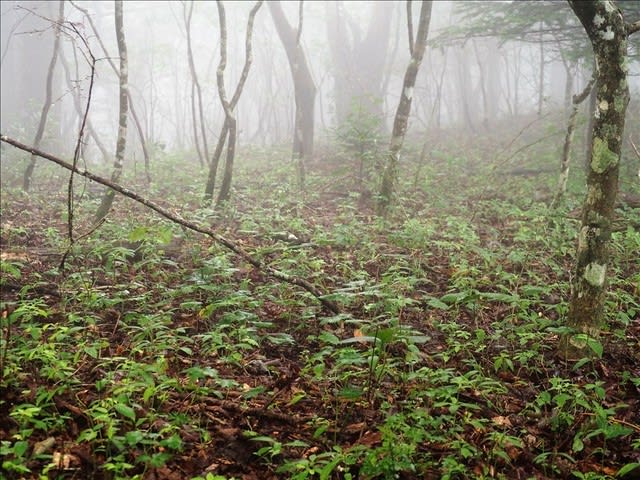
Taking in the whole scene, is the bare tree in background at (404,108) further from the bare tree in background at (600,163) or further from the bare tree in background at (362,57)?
the bare tree in background at (362,57)

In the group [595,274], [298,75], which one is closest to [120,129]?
[595,274]

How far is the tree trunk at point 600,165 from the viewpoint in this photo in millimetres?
4238

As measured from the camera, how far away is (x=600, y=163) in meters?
4.37

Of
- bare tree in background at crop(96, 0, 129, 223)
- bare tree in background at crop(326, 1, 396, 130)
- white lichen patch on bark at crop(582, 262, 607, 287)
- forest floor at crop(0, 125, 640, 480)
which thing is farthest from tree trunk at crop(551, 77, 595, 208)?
bare tree in background at crop(326, 1, 396, 130)

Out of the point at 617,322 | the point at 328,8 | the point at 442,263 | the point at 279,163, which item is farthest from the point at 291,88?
the point at 617,322

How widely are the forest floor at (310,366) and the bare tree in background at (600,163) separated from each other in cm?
39

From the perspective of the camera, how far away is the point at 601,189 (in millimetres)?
4391

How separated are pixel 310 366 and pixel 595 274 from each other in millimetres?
2615

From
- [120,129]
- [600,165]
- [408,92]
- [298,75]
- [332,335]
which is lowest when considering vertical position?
[332,335]

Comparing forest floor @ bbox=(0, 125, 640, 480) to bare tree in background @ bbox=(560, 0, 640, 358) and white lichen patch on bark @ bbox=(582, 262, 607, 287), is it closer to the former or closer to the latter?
bare tree in background @ bbox=(560, 0, 640, 358)

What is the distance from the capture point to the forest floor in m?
3.19

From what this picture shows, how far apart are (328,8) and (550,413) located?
21.7 metres

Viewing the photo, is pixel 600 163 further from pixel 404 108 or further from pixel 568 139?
pixel 404 108

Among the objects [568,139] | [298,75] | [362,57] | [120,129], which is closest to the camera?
[568,139]
